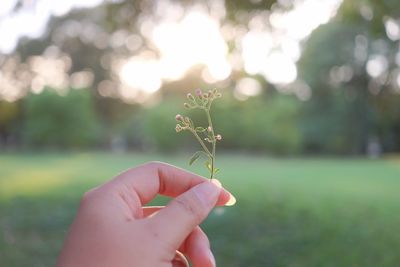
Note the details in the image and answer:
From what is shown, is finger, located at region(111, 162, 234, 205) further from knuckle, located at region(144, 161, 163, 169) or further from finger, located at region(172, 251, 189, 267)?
finger, located at region(172, 251, 189, 267)

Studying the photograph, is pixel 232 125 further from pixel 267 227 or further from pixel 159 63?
pixel 267 227

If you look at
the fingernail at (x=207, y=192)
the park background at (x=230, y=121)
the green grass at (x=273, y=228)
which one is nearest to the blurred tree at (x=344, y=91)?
the park background at (x=230, y=121)

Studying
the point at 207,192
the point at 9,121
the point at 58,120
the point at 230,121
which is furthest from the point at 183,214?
the point at 9,121

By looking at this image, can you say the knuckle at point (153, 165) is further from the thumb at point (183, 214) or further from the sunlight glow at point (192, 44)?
the sunlight glow at point (192, 44)

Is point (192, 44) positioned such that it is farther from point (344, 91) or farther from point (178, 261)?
point (344, 91)

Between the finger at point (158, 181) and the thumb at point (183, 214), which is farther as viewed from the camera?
the finger at point (158, 181)

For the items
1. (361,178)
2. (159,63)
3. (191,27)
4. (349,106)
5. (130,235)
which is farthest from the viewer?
(349,106)

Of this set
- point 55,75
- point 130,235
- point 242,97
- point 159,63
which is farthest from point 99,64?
point 130,235
